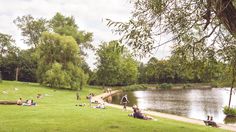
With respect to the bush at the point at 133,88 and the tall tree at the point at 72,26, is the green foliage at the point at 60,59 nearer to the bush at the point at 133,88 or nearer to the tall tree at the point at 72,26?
the tall tree at the point at 72,26

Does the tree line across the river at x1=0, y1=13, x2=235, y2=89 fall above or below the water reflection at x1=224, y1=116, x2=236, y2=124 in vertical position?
above

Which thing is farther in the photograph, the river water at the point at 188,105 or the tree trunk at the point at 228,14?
the river water at the point at 188,105

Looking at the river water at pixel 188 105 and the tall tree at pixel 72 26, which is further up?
the tall tree at pixel 72 26

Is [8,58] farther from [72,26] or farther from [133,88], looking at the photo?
[133,88]

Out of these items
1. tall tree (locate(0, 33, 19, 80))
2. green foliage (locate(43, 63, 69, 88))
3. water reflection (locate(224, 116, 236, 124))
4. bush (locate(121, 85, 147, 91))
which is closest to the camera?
water reflection (locate(224, 116, 236, 124))

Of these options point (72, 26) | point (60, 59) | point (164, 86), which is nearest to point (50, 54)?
point (60, 59)

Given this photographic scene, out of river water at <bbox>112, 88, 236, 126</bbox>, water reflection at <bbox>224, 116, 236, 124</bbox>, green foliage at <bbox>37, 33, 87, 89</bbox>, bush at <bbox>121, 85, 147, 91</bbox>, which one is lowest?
water reflection at <bbox>224, 116, 236, 124</bbox>

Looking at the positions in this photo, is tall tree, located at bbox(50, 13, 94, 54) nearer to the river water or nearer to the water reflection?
the river water

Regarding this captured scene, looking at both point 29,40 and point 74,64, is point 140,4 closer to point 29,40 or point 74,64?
point 74,64

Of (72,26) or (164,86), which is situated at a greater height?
(72,26)

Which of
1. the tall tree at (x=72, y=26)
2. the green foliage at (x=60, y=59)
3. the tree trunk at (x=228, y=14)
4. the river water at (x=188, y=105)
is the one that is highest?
the tall tree at (x=72, y=26)

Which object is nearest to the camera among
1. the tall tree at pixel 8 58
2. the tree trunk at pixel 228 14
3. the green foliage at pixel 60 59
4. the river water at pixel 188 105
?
the tree trunk at pixel 228 14

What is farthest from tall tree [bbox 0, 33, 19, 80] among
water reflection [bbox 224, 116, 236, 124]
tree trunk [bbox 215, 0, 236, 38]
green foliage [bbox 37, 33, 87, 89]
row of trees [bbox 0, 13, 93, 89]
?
tree trunk [bbox 215, 0, 236, 38]

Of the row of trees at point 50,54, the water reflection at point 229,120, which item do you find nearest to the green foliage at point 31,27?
the row of trees at point 50,54
